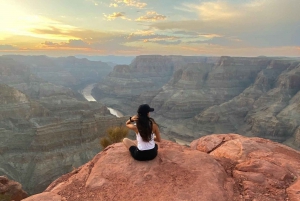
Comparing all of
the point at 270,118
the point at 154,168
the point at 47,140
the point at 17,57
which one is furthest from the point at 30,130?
the point at 17,57

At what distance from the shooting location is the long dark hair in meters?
6.61

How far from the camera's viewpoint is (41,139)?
38625 millimetres

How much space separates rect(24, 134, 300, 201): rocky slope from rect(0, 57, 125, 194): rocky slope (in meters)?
29.1

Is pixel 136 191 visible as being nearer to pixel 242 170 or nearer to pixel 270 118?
pixel 242 170

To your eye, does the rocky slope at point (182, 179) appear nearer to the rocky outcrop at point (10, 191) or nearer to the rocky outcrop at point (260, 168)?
the rocky outcrop at point (260, 168)

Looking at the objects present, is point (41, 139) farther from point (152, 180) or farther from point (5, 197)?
point (152, 180)

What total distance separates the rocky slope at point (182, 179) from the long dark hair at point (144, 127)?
29.5 inches

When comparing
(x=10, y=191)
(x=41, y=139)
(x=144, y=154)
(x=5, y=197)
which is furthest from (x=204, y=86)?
(x=144, y=154)

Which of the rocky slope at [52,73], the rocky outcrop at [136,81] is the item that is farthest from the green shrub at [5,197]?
the rocky slope at [52,73]

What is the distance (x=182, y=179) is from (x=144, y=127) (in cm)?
169

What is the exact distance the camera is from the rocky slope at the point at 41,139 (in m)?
33.7

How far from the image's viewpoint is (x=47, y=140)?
1538 inches

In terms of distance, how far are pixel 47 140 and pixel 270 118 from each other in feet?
176

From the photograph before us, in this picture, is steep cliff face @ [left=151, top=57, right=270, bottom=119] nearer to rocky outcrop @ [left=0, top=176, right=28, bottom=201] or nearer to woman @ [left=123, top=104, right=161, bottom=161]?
rocky outcrop @ [left=0, top=176, right=28, bottom=201]
